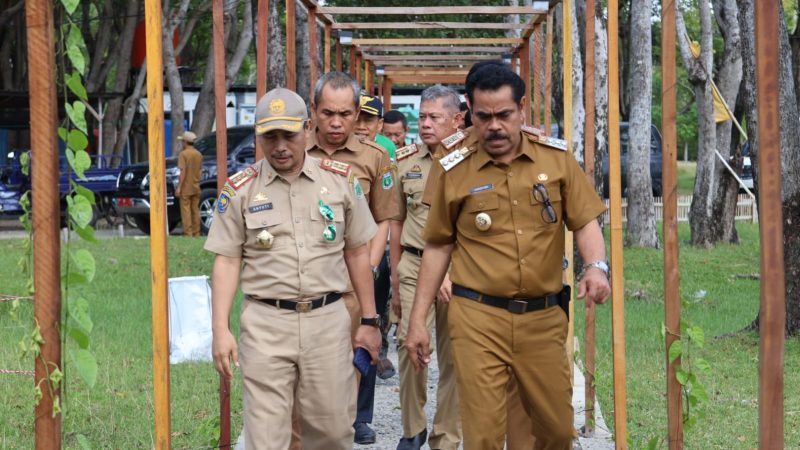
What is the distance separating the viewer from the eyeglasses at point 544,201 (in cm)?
508

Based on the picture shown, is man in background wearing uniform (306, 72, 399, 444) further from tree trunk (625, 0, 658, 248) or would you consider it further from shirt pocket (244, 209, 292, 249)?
tree trunk (625, 0, 658, 248)

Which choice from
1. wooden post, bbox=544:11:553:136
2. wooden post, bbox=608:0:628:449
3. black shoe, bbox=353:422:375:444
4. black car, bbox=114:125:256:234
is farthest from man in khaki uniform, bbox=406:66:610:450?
black car, bbox=114:125:256:234

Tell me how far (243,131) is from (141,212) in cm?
221

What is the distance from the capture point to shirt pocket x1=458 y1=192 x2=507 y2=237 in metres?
5.10

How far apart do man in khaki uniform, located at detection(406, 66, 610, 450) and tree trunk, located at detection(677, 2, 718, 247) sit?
14.9m

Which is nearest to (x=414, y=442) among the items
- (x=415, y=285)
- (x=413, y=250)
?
(x=415, y=285)

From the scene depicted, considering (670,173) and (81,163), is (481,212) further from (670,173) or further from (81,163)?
(81,163)

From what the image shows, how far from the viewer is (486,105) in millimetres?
5039

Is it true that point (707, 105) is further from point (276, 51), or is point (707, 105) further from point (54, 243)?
point (54, 243)

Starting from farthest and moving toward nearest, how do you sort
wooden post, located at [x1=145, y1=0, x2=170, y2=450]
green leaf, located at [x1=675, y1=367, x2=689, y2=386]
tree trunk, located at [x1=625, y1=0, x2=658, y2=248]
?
tree trunk, located at [x1=625, y1=0, x2=658, y2=248]
green leaf, located at [x1=675, y1=367, x2=689, y2=386]
wooden post, located at [x1=145, y1=0, x2=170, y2=450]

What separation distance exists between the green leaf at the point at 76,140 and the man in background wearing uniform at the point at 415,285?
3098 mm

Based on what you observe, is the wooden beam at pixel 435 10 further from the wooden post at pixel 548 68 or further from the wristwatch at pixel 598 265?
the wristwatch at pixel 598 265

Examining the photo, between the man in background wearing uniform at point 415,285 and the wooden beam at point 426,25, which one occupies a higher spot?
the wooden beam at point 426,25

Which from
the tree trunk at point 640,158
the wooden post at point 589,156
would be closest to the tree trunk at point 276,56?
the tree trunk at point 640,158
